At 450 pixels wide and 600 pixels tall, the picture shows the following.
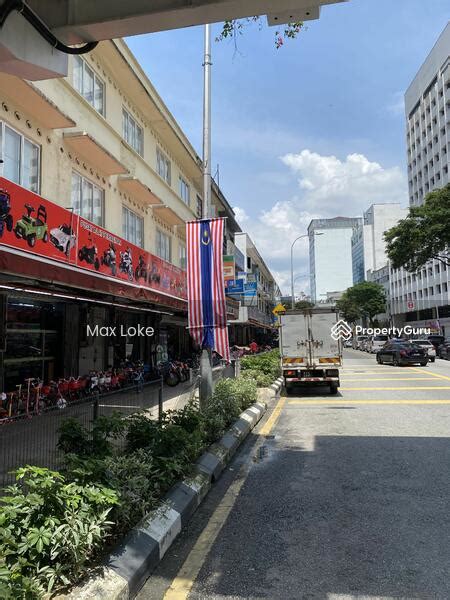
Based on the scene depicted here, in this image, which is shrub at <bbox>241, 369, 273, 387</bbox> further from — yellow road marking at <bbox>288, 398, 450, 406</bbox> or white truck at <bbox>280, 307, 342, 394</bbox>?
yellow road marking at <bbox>288, 398, 450, 406</bbox>

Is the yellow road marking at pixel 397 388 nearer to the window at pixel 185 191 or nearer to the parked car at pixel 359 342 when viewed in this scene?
the window at pixel 185 191

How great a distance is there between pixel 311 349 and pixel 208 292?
7328 mm

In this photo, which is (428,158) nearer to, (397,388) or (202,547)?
(397,388)

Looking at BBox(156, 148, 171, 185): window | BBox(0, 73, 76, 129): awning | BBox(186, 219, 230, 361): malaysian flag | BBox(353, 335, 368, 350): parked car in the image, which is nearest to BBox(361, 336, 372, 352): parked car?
BBox(353, 335, 368, 350): parked car

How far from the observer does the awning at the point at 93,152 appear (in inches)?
479

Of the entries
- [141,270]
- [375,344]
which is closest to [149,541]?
[141,270]

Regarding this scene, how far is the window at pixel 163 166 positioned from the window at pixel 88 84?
17.0 feet

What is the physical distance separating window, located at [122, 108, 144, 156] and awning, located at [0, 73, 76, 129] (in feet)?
16.4

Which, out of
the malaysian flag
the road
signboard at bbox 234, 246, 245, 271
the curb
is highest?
signboard at bbox 234, 246, 245, 271

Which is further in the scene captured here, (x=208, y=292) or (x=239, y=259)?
(x=239, y=259)

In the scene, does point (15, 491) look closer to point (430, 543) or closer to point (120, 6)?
point (430, 543)

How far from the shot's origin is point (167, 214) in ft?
64.3

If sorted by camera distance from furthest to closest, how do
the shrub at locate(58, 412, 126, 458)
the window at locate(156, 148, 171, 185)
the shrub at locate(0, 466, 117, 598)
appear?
the window at locate(156, 148, 171, 185) < the shrub at locate(58, 412, 126, 458) < the shrub at locate(0, 466, 117, 598)

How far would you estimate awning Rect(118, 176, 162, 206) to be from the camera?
15.5 meters
